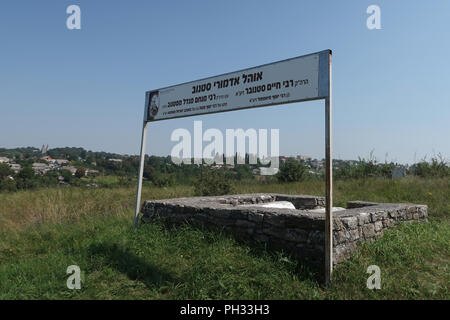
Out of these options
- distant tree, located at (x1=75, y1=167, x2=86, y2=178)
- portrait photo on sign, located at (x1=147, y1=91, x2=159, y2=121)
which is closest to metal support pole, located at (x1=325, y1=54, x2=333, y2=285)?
portrait photo on sign, located at (x1=147, y1=91, x2=159, y2=121)

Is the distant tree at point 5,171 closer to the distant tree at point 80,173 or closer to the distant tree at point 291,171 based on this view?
the distant tree at point 80,173

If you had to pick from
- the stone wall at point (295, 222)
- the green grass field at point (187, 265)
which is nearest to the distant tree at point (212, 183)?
the green grass field at point (187, 265)

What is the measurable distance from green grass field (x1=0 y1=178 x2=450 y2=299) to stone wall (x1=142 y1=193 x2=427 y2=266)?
166 millimetres

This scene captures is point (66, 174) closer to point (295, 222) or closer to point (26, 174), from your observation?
point (26, 174)

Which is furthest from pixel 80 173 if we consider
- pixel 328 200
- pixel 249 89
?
pixel 328 200

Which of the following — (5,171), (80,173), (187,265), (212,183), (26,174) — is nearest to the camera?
(187,265)

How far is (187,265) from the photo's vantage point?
12.7 feet

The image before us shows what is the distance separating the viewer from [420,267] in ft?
12.1

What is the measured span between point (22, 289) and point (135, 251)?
1477 millimetres

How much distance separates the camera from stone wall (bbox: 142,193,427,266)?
371cm

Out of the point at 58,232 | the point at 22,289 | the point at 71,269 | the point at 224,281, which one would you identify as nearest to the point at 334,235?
the point at 224,281

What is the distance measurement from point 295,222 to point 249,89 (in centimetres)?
200

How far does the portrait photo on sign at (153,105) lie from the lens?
232 inches

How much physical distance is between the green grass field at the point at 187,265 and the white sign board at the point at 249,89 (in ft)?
6.75
